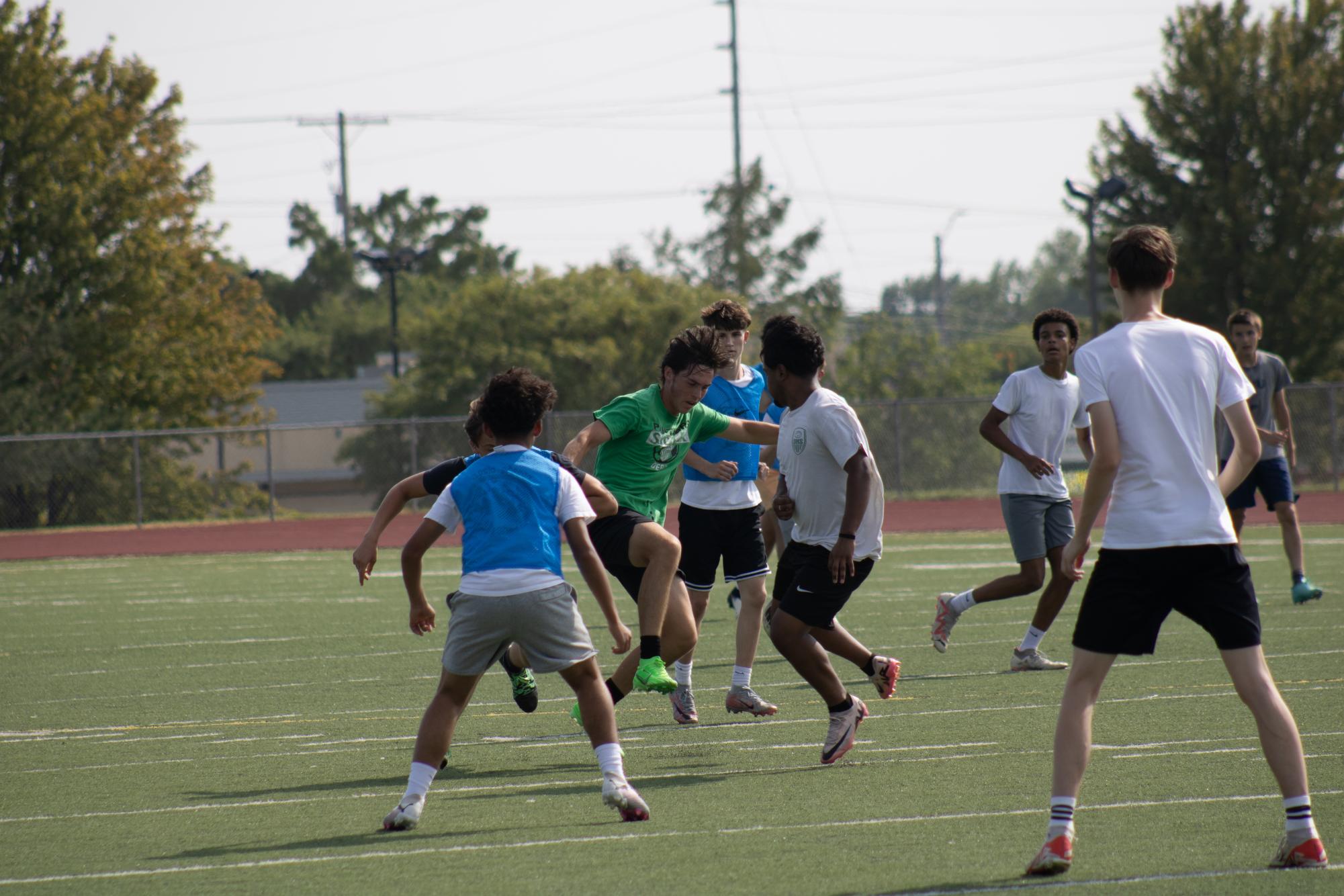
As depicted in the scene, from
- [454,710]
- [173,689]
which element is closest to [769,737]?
[454,710]

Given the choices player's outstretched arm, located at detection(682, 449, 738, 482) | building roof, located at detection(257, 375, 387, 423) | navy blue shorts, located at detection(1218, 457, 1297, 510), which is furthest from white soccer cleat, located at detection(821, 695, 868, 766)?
building roof, located at detection(257, 375, 387, 423)

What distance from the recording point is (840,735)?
671 cm

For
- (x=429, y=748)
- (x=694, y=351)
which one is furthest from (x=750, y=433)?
(x=429, y=748)

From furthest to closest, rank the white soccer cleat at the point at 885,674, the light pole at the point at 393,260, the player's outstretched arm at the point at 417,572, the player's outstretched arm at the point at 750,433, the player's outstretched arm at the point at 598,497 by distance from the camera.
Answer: the light pole at the point at 393,260 < the player's outstretched arm at the point at 750,433 < the white soccer cleat at the point at 885,674 < the player's outstretched arm at the point at 598,497 < the player's outstretched arm at the point at 417,572

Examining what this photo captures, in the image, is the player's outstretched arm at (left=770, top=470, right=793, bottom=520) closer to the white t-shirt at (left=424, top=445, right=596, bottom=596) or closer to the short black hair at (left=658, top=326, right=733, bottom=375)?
the short black hair at (left=658, top=326, right=733, bottom=375)

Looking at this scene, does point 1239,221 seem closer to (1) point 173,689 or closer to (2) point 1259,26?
(2) point 1259,26

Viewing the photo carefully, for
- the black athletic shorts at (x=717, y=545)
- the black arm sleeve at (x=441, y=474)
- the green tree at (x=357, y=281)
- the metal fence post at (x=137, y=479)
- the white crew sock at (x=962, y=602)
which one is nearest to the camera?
the black arm sleeve at (x=441, y=474)

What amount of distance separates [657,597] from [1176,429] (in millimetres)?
2952

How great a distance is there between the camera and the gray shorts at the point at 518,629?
18.3 feet

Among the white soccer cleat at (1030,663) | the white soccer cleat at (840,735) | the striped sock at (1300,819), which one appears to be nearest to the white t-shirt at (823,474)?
the white soccer cleat at (840,735)

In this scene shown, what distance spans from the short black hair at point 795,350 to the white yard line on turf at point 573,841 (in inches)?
83.3

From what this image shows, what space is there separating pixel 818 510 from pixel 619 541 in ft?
3.38

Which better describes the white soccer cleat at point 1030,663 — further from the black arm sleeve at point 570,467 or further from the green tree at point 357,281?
the green tree at point 357,281

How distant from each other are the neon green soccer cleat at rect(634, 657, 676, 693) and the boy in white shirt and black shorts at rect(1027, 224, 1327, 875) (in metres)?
2.33
